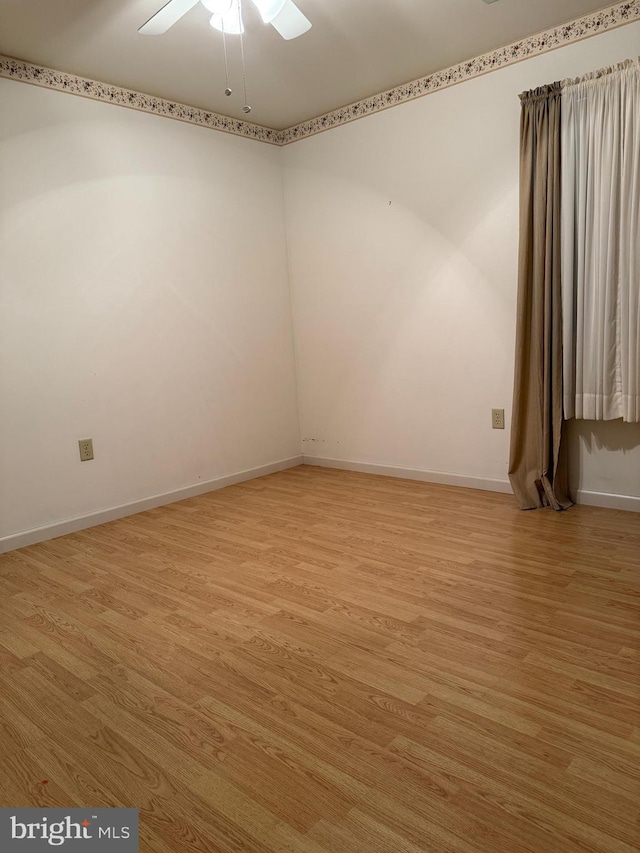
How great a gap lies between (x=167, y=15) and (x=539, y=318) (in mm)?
2146

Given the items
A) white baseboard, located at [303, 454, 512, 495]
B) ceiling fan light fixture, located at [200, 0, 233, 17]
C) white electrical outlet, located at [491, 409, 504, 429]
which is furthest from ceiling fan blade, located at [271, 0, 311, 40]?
white baseboard, located at [303, 454, 512, 495]

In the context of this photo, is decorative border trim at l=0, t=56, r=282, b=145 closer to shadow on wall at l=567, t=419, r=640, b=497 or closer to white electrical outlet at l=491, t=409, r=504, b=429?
white electrical outlet at l=491, t=409, r=504, b=429

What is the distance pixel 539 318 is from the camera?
10.3 ft

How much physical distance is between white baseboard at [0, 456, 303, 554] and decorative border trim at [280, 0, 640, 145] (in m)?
2.38

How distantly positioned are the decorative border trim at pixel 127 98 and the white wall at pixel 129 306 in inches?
2.0

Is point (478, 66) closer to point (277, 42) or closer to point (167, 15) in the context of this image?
point (277, 42)

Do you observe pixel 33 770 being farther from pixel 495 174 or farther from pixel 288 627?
pixel 495 174

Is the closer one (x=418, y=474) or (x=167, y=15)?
(x=167, y=15)

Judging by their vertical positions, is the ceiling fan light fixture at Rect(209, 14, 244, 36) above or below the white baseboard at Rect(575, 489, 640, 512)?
above

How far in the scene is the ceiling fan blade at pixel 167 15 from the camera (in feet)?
7.39

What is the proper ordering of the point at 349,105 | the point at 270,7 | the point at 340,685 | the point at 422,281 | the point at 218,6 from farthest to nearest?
the point at 349,105 < the point at 422,281 < the point at 218,6 < the point at 270,7 < the point at 340,685

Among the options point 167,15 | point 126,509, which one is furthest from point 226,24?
point 126,509

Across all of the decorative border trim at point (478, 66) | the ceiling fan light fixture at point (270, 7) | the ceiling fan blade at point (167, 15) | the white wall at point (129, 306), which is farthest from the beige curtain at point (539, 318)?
the white wall at point (129, 306)

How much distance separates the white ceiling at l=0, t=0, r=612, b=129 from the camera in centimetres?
265
